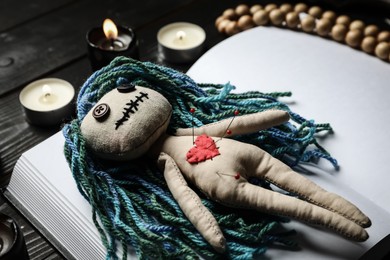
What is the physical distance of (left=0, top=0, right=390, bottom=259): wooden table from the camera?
96 cm

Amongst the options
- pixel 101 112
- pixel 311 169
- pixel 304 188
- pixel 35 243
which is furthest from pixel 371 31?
pixel 35 243

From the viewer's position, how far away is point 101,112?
0.67 m

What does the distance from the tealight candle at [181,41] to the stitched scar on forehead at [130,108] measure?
0.36 m

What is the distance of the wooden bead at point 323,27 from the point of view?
102cm

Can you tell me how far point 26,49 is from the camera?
1.09 meters

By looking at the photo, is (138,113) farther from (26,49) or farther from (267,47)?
(26,49)

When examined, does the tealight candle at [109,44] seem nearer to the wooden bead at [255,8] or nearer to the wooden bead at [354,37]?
the wooden bead at [255,8]

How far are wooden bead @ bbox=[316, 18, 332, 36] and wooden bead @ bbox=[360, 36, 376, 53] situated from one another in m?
0.07

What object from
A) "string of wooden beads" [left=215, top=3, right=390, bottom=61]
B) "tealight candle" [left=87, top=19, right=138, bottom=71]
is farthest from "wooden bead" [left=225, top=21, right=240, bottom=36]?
"tealight candle" [left=87, top=19, right=138, bottom=71]

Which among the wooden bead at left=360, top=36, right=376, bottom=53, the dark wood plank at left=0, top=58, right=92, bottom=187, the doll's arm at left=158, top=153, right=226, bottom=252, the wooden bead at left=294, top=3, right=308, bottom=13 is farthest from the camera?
the wooden bead at left=294, top=3, right=308, bottom=13

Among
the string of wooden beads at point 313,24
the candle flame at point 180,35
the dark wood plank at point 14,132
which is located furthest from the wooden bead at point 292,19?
the dark wood plank at point 14,132

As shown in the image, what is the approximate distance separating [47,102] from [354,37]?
0.58 metres

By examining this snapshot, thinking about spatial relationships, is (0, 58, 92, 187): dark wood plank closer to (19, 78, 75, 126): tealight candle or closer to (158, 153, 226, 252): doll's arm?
(19, 78, 75, 126): tealight candle

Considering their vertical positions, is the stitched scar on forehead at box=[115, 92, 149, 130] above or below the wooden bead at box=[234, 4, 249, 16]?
above
